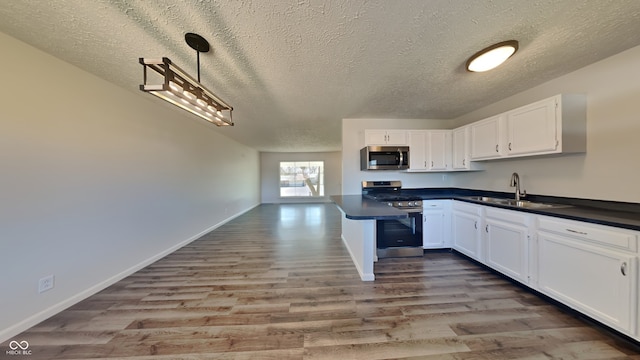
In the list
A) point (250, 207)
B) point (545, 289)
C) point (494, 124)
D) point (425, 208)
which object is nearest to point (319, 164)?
point (250, 207)

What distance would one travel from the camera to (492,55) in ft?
5.78

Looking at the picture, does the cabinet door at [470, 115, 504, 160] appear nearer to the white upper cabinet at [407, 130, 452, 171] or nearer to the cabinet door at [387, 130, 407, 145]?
the white upper cabinet at [407, 130, 452, 171]

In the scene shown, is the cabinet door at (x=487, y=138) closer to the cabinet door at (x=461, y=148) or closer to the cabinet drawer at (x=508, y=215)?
the cabinet door at (x=461, y=148)

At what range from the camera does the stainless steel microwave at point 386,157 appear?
3.44 metres

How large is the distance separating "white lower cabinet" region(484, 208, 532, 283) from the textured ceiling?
1.61 meters

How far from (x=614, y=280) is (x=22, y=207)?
4.75 metres

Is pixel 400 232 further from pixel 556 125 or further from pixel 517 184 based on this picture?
pixel 556 125

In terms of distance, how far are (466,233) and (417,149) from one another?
1.51m

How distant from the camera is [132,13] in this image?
4.54 feet

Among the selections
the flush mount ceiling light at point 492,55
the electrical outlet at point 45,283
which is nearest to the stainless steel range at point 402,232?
the flush mount ceiling light at point 492,55

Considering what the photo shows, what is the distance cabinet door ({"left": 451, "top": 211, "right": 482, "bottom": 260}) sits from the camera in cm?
280

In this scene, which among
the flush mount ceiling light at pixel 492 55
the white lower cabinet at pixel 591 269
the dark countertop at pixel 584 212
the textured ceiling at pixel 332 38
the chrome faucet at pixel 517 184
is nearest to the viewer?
the textured ceiling at pixel 332 38

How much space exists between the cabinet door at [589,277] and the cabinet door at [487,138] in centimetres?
127

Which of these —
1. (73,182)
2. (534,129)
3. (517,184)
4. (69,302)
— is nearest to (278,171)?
(73,182)
